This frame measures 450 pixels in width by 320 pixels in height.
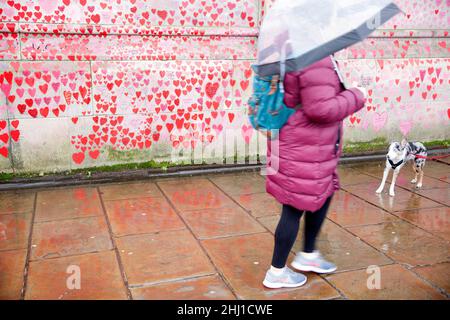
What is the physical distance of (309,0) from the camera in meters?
2.79

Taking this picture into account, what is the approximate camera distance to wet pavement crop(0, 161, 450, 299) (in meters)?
3.44

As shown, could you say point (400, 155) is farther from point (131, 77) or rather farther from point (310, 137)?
point (131, 77)

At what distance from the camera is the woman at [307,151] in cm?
287

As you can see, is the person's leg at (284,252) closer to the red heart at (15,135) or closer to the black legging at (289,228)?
the black legging at (289,228)

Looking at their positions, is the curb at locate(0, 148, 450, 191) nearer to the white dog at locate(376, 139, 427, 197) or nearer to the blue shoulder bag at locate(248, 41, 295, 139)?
the white dog at locate(376, 139, 427, 197)

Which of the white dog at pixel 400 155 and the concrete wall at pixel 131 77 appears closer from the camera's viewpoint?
the white dog at pixel 400 155

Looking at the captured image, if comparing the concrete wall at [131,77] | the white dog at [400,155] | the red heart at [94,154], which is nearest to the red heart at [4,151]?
the concrete wall at [131,77]

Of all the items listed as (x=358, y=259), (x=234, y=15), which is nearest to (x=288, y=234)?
(x=358, y=259)

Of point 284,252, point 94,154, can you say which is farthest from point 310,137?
point 94,154

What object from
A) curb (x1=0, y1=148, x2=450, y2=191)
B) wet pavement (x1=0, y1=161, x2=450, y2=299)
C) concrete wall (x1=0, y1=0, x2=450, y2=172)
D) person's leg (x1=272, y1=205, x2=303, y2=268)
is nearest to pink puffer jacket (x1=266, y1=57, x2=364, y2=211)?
person's leg (x1=272, y1=205, x2=303, y2=268)

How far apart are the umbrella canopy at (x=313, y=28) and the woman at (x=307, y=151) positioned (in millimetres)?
133

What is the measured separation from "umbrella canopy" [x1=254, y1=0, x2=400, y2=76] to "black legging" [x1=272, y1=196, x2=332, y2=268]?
3.21ft

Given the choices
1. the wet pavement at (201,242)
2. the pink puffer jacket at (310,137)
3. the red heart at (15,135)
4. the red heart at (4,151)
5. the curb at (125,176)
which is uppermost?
the pink puffer jacket at (310,137)

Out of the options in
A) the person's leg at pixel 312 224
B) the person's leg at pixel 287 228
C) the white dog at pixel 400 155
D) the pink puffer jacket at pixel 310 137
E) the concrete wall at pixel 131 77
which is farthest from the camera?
the concrete wall at pixel 131 77
